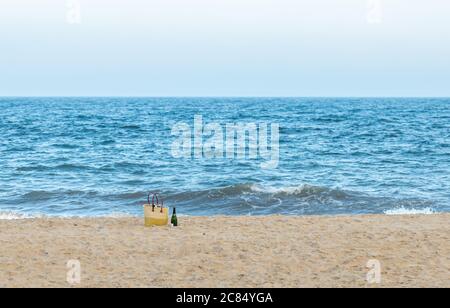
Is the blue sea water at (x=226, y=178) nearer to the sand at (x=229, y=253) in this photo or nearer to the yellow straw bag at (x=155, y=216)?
the yellow straw bag at (x=155, y=216)

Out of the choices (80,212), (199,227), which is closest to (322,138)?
(80,212)

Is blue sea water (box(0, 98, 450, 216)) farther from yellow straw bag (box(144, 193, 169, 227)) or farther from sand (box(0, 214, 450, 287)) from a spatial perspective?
sand (box(0, 214, 450, 287))

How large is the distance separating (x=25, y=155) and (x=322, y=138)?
66.1 feet

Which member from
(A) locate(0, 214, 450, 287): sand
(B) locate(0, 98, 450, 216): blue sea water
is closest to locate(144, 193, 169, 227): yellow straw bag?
(A) locate(0, 214, 450, 287): sand

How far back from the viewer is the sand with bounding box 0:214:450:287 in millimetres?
9477

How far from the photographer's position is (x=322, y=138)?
4200 cm

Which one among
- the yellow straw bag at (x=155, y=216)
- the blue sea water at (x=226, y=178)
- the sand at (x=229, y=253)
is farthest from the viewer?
the blue sea water at (x=226, y=178)

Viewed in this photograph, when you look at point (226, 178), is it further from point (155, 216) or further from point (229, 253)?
point (229, 253)

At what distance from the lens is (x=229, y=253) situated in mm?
10922

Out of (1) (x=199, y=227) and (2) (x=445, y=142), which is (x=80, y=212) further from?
(2) (x=445, y=142)

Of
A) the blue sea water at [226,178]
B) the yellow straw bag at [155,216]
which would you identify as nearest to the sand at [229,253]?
the yellow straw bag at [155,216]

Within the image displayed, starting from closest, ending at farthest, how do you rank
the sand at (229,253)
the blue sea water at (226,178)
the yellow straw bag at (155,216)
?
the sand at (229,253) < the yellow straw bag at (155,216) < the blue sea water at (226,178)

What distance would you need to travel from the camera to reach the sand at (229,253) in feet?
31.1

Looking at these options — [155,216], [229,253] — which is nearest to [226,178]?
[155,216]
